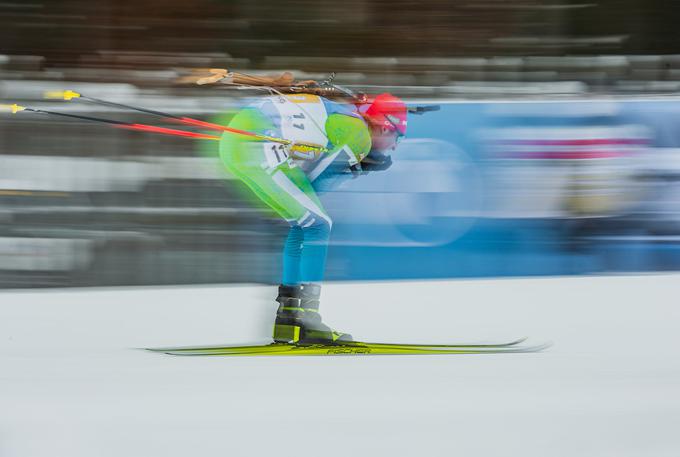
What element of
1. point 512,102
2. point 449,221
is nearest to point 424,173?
point 449,221

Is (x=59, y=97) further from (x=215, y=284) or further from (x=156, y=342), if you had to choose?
(x=156, y=342)

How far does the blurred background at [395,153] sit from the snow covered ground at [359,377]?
0.26 metres

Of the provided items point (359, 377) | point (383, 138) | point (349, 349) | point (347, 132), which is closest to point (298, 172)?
point (347, 132)

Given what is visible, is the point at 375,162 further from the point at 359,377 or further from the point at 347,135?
the point at 359,377

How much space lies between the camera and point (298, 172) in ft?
8.98

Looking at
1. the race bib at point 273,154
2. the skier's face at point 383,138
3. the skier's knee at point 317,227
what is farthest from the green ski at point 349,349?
the skier's face at point 383,138

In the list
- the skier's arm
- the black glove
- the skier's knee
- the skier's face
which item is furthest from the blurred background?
the skier's knee

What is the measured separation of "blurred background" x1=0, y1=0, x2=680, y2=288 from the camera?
11.2 ft

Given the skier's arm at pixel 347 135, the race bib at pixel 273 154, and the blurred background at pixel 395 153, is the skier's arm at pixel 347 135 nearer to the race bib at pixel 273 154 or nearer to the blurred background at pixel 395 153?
the race bib at pixel 273 154

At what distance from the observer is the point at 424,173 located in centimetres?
342

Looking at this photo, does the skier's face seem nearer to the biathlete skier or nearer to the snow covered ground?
the biathlete skier

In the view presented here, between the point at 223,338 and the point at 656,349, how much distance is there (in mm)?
1440

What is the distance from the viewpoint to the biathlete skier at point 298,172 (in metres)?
2.68

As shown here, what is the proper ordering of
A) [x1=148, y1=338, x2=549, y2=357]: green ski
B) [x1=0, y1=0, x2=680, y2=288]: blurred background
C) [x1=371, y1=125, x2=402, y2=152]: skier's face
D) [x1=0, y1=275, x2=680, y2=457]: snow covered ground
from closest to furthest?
[x1=0, y1=275, x2=680, y2=457]: snow covered ground, [x1=148, y1=338, x2=549, y2=357]: green ski, [x1=371, y1=125, x2=402, y2=152]: skier's face, [x1=0, y1=0, x2=680, y2=288]: blurred background
